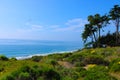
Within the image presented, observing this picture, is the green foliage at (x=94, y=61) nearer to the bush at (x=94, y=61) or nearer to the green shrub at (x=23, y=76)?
the bush at (x=94, y=61)

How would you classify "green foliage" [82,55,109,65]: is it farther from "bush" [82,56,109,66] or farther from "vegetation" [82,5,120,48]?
"vegetation" [82,5,120,48]

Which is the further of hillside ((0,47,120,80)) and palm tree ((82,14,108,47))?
palm tree ((82,14,108,47))

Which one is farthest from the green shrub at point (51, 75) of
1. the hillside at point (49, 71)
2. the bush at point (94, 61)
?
the bush at point (94, 61)

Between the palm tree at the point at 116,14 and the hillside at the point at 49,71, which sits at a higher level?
the palm tree at the point at 116,14

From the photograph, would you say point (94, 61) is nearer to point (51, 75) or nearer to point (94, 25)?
point (51, 75)

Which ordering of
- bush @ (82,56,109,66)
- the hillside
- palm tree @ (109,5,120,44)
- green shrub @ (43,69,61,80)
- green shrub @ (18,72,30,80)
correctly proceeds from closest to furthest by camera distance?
1. green shrub @ (18,72,30,80)
2. the hillside
3. green shrub @ (43,69,61,80)
4. bush @ (82,56,109,66)
5. palm tree @ (109,5,120,44)

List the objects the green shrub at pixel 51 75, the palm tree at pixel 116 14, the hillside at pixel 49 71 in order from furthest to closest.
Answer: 1. the palm tree at pixel 116 14
2. the green shrub at pixel 51 75
3. the hillside at pixel 49 71

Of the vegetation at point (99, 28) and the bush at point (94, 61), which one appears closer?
the bush at point (94, 61)

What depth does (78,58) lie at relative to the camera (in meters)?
28.6

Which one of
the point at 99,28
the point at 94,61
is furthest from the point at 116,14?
the point at 94,61

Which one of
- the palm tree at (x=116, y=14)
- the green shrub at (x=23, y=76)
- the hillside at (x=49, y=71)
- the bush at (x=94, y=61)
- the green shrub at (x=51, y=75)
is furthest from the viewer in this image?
the palm tree at (x=116, y=14)

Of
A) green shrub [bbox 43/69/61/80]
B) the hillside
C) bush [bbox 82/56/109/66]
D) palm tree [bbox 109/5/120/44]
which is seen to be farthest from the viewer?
palm tree [bbox 109/5/120/44]

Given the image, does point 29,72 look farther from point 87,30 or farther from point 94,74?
point 87,30

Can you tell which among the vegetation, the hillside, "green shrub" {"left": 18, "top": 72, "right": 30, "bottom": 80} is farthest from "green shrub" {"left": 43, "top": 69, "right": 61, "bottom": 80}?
the vegetation
